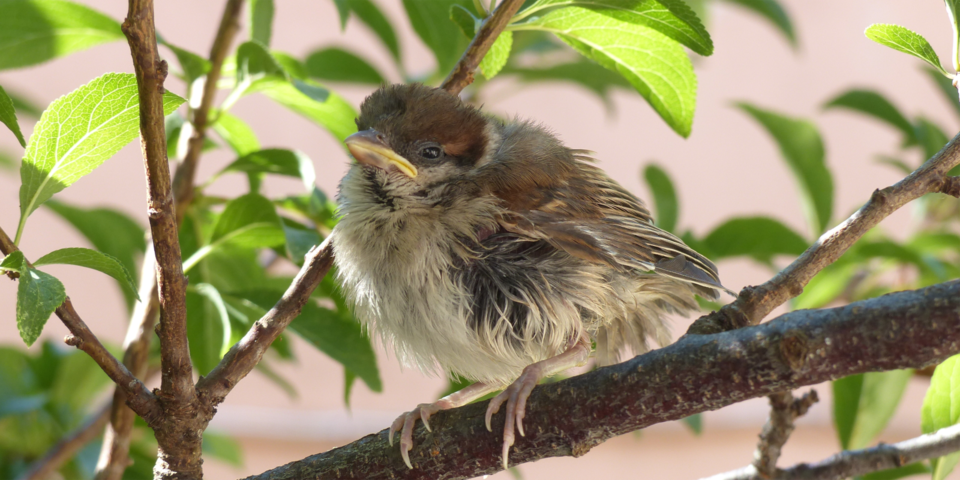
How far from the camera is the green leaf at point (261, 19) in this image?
0.92 metres

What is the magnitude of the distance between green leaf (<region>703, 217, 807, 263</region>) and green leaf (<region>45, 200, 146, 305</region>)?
2.75 ft

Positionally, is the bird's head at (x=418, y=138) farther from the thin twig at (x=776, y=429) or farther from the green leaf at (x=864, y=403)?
the green leaf at (x=864, y=403)

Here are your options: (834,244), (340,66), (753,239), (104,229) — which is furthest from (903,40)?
(104,229)

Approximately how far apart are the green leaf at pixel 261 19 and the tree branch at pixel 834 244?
0.64m

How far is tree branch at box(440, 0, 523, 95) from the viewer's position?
26.9 inches

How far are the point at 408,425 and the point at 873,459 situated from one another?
17.9 inches

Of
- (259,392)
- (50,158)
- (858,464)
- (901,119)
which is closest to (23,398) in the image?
(50,158)

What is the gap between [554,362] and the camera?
752 mm

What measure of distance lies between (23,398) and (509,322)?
743 millimetres

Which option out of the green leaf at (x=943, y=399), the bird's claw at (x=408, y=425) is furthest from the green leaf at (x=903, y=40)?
the bird's claw at (x=408, y=425)

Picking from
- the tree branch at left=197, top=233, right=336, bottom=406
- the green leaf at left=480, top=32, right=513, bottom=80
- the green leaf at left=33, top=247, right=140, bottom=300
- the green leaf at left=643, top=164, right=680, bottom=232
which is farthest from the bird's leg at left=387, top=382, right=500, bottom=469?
the green leaf at left=643, top=164, right=680, bottom=232

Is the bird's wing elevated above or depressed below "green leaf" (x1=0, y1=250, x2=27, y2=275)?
above

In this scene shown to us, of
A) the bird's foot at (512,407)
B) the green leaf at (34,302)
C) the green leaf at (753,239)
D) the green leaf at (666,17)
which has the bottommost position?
the bird's foot at (512,407)

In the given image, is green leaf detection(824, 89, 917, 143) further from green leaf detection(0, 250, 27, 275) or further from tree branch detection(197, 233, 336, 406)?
green leaf detection(0, 250, 27, 275)
